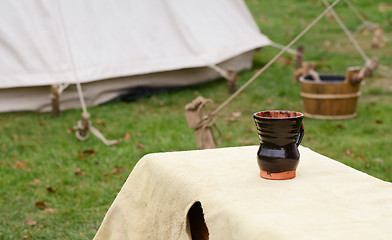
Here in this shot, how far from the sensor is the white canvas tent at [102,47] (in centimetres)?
612

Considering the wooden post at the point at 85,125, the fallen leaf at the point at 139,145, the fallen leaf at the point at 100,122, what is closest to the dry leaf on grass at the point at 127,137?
the fallen leaf at the point at 139,145

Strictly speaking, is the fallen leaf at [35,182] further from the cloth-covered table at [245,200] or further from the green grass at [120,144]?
the cloth-covered table at [245,200]

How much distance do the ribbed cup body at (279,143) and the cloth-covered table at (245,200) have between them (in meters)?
0.05

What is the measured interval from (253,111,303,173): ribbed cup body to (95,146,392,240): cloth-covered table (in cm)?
5

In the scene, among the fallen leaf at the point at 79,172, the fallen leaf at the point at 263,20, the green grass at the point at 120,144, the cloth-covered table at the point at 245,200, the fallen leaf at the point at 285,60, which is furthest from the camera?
the fallen leaf at the point at 263,20

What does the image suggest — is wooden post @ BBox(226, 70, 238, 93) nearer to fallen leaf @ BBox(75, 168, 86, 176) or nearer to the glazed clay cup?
fallen leaf @ BBox(75, 168, 86, 176)

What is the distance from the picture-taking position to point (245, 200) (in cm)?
168

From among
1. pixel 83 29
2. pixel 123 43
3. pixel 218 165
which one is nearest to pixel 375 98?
pixel 123 43

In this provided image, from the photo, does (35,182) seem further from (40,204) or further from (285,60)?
(285,60)

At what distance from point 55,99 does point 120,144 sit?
129 centimetres

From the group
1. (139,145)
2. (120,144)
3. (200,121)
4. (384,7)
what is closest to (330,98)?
(139,145)

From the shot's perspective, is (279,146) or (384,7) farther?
(384,7)

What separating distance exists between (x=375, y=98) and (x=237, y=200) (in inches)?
211

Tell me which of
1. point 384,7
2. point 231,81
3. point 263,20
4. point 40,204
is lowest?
point 384,7
